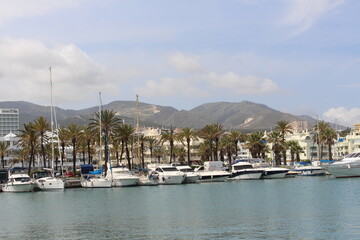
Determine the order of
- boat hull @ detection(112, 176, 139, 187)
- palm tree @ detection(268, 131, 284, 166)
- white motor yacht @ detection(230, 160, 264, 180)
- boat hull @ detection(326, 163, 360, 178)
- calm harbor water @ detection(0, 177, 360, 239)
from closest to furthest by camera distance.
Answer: calm harbor water @ detection(0, 177, 360, 239)
boat hull @ detection(112, 176, 139, 187)
boat hull @ detection(326, 163, 360, 178)
white motor yacht @ detection(230, 160, 264, 180)
palm tree @ detection(268, 131, 284, 166)

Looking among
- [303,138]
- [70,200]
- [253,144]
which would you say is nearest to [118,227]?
[70,200]

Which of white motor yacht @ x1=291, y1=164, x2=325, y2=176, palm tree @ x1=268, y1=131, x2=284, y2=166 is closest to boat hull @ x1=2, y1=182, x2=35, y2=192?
white motor yacht @ x1=291, y1=164, x2=325, y2=176

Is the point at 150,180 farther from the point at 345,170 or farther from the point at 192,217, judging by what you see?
the point at 192,217

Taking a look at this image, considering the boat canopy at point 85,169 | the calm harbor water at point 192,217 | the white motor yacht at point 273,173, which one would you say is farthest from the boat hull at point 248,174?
the calm harbor water at point 192,217

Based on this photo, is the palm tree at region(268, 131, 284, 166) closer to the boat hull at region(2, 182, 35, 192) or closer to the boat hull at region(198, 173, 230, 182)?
the boat hull at region(198, 173, 230, 182)

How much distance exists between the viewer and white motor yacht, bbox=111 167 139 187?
102756 mm

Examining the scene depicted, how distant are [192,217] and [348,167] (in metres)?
67.2

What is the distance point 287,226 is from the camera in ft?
146

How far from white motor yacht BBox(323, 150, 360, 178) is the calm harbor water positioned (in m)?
34.9

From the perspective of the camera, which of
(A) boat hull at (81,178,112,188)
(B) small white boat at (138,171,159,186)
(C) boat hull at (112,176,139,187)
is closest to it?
(C) boat hull at (112,176,139,187)

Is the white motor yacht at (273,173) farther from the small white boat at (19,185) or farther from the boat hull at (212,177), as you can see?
the small white boat at (19,185)

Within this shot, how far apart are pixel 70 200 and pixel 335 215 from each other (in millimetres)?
41586

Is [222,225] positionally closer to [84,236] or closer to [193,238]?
[193,238]

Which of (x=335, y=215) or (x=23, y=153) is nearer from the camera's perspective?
(x=335, y=215)
